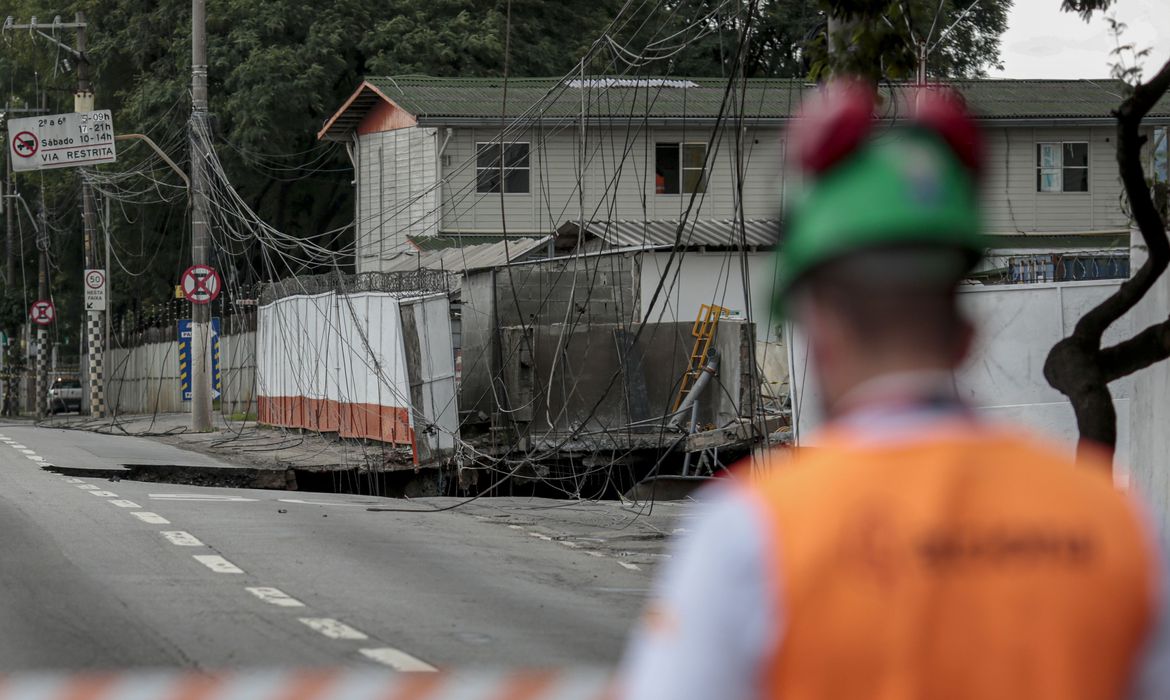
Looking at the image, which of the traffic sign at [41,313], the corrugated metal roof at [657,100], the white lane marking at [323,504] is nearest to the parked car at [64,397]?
the traffic sign at [41,313]

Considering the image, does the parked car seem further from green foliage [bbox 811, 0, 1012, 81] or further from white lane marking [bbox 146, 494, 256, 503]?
green foliage [bbox 811, 0, 1012, 81]

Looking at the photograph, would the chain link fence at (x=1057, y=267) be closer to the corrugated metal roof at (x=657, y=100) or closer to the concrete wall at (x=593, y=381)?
the corrugated metal roof at (x=657, y=100)

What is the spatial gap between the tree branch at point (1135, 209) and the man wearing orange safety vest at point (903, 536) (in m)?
7.81

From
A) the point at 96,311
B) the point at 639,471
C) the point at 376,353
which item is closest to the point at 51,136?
the point at 96,311

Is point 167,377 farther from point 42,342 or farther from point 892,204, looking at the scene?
point 892,204

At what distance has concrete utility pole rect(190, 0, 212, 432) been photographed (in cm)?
3042

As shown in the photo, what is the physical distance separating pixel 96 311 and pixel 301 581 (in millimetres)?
33512

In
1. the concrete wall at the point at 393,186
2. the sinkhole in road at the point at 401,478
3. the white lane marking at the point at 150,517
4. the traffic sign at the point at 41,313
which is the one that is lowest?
the sinkhole in road at the point at 401,478

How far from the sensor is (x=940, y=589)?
5.41ft

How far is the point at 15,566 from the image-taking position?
1052cm

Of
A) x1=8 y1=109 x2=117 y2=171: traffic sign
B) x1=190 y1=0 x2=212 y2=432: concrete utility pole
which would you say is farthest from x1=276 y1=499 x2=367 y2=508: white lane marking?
x1=8 y1=109 x2=117 y2=171: traffic sign

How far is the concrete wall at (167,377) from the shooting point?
39.3 metres

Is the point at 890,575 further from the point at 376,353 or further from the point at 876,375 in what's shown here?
the point at 376,353

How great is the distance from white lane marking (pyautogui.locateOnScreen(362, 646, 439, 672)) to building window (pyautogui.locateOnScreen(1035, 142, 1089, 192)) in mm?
34645
